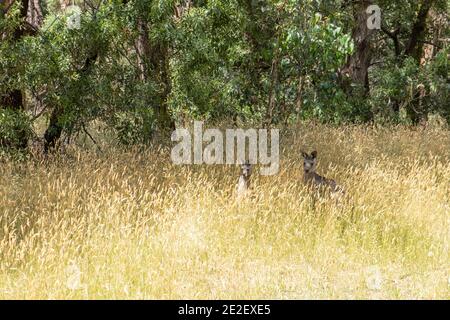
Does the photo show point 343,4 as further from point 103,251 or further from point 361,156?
point 103,251

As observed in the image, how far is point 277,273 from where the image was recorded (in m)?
7.11

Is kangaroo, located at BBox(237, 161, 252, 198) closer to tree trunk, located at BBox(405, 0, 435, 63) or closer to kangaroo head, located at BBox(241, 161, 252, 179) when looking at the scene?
kangaroo head, located at BBox(241, 161, 252, 179)

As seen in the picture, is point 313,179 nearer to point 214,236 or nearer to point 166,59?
point 214,236

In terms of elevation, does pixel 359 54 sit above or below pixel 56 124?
above

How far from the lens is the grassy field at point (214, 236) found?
6605 millimetres

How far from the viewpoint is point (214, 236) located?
309 inches

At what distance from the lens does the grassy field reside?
6605 mm

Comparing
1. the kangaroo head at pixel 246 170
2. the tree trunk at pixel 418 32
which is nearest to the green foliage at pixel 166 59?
the kangaroo head at pixel 246 170

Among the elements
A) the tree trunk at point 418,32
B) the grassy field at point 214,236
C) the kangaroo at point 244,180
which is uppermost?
the tree trunk at point 418,32

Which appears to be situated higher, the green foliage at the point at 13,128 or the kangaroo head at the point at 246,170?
the green foliage at the point at 13,128

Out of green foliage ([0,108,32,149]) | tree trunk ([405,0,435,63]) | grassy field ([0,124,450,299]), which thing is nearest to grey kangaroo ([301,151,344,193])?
grassy field ([0,124,450,299])

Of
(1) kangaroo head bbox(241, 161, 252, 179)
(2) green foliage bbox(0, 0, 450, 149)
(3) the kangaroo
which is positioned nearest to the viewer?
(3) the kangaroo

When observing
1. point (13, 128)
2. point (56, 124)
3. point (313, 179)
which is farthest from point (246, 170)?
point (56, 124)

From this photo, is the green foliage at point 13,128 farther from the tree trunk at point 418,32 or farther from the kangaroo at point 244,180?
the tree trunk at point 418,32
